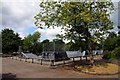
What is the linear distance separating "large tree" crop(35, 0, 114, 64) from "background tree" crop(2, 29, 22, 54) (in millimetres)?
41113

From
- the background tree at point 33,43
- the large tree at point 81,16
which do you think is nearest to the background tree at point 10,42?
the background tree at point 33,43

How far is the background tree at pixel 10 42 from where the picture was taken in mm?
58956

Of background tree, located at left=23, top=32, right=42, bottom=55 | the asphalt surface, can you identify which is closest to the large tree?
the asphalt surface

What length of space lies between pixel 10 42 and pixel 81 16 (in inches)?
1776

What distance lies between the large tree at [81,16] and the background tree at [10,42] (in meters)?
41.1

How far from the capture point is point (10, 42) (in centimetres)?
6000

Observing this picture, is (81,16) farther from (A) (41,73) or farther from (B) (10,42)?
(B) (10,42)

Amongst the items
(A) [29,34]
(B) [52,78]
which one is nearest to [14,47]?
(A) [29,34]

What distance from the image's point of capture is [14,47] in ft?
202

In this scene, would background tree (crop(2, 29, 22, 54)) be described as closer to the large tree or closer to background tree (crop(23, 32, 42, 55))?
background tree (crop(23, 32, 42, 55))

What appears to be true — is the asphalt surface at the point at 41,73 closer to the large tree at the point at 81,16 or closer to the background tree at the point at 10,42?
the large tree at the point at 81,16

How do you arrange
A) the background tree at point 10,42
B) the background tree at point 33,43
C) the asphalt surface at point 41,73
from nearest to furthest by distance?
the asphalt surface at point 41,73 → the background tree at point 10,42 → the background tree at point 33,43

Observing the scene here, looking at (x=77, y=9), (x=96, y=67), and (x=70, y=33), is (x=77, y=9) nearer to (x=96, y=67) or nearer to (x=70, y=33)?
(x=70, y=33)

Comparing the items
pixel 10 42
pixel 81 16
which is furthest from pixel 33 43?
pixel 81 16
